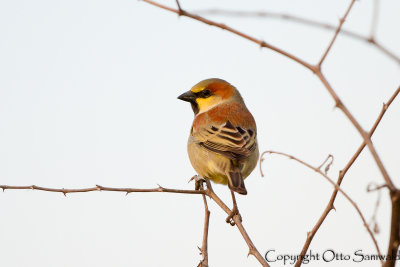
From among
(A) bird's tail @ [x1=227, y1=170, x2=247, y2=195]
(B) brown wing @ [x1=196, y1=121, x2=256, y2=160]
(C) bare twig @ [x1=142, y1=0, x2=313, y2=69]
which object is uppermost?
(B) brown wing @ [x1=196, y1=121, x2=256, y2=160]

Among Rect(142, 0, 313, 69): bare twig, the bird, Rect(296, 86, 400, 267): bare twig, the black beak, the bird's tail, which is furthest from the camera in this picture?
the black beak

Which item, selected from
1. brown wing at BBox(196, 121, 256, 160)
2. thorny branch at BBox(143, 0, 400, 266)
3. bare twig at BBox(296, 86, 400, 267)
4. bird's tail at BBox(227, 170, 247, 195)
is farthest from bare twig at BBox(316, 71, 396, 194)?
brown wing at BBox(196, 121, 256, 160)

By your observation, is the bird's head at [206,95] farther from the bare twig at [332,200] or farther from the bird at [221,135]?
the bare twig at [332,200]

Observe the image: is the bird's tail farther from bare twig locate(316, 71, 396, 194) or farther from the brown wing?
bare twig locate(316, 71, 396, 194)

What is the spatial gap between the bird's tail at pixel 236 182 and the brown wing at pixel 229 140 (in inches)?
8.1

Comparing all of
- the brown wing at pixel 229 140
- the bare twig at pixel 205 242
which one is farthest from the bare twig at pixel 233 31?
the brown wing at pixel 229 140

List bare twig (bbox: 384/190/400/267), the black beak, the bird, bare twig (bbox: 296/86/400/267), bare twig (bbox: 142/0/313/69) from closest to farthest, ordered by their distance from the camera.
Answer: bare twig (bbox: 384/190/400/267)
bare twig (bbox: 142/0/313/69)
bare twig (bbox: 296/86/400/267)
the bird
the black beak

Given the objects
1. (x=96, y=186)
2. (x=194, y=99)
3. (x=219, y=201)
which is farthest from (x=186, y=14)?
(x=194, y=99)

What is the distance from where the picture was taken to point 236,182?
16.4 ft

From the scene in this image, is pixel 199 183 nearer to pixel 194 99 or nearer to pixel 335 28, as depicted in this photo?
pixel 194 99

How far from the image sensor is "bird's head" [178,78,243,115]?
6.89 meters

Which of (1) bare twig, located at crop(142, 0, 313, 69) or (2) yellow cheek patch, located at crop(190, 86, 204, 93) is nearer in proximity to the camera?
(1) bare twig, located at crop(142, 0, 313, 69)

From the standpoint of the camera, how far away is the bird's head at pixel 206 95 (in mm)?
6887

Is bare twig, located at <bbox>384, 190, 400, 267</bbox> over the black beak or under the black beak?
under
